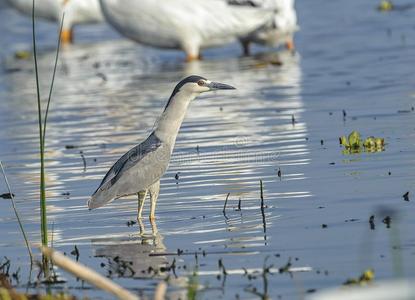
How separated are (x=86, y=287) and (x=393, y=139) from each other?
505cm

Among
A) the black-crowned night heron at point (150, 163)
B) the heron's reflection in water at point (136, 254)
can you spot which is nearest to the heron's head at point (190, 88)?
the black-crowned night heron at point (150, 163)

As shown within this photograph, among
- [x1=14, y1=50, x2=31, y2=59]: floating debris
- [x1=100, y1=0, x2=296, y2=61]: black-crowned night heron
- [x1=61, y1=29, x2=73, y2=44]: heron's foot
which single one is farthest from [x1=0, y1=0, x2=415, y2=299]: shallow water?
[x1=61, y1=29, x2=73, y2=44]: heron's foot

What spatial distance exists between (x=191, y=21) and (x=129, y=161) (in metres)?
10.6

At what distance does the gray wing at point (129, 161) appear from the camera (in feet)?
30.5

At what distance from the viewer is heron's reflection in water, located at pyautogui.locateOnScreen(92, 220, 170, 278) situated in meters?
7.81

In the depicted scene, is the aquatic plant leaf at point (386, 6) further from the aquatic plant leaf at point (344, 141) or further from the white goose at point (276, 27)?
the aquatic plant leaf at point (344, 141)

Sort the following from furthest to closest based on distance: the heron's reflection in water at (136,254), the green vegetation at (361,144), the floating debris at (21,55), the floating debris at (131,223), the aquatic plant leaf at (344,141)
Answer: the floating debris at (21,55), the aquatic plant leaf at (344,141), the green vegetation at (361,144), the floating debris at (131,223), the heron's reflection in water at (136,254)

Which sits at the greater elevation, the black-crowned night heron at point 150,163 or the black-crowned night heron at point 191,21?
the black-crowned night heron at point 191,21

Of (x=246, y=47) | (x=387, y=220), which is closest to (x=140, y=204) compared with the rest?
(x=387, y=220)

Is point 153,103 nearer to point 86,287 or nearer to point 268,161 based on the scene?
point 268,161

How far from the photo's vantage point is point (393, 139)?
11750 millimetres

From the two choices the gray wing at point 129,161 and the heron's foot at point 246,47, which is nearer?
the gray wing at point 129,161

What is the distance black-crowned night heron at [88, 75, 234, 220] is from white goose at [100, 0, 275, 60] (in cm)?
963

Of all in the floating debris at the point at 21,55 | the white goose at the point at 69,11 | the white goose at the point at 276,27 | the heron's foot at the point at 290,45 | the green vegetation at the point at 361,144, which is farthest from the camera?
the white goose at the point at 69,11
